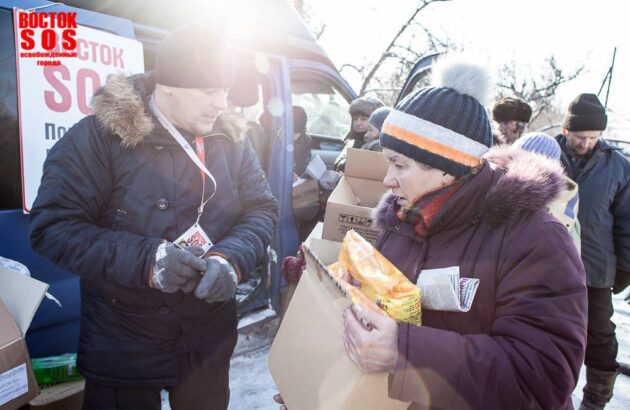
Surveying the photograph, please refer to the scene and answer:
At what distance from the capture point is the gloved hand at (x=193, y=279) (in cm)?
148

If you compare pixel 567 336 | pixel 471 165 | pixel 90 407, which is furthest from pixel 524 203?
pixel 90 407

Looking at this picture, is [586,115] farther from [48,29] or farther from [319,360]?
[48,29]

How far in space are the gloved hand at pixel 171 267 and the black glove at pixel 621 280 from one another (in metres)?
2.83

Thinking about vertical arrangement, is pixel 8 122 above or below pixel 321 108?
above

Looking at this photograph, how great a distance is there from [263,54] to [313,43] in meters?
0.76

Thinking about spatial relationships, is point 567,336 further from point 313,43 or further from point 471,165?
point 313,43

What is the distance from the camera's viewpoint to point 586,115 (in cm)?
291

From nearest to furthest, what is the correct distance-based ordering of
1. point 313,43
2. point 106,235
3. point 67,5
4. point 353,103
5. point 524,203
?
point 524,203
point 106,235
point 67,5
point 313,43
point 353,103

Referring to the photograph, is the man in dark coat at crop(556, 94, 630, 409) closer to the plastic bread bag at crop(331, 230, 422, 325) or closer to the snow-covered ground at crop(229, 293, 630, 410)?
the snow-covered ground at crop(229, 293, 630, 410)

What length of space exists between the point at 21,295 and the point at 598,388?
3315 millimetres

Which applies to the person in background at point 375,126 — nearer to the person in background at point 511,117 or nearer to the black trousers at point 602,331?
the person in background at point 511,117

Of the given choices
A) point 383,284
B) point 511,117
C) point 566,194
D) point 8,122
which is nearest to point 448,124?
point 383,284

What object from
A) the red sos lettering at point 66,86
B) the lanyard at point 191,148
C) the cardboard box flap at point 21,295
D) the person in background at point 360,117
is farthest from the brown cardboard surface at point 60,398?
the person in background at point 360,117

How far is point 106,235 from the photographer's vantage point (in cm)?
146
